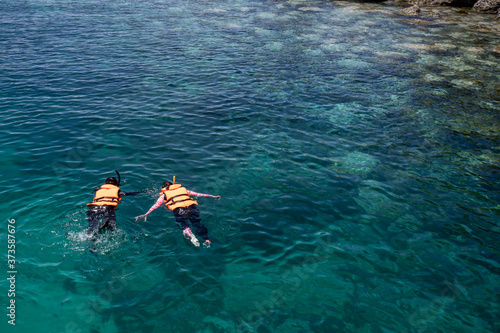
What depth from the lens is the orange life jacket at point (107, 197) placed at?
11.5 meters

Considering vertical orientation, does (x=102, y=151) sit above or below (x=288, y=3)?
below

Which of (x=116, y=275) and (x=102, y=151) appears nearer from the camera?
(x=116, y=275)

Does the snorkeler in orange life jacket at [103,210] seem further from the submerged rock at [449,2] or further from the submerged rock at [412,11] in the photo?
the submerged rock at [449,2]

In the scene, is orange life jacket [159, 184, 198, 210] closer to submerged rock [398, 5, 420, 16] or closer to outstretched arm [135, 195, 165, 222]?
outstretched arm [135, 195, 165, 222]

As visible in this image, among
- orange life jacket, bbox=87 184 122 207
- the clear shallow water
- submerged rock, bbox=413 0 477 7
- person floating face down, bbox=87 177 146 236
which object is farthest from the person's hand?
submerged rock, bbox=413 0 477 7

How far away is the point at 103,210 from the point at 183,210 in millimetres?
2654

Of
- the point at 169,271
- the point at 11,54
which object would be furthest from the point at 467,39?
the point at 11,54

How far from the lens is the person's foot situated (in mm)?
10875

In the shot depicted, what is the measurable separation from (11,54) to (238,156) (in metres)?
24.1

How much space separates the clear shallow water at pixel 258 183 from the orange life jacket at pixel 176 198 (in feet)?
2.21

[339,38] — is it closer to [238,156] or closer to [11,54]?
[238,156]

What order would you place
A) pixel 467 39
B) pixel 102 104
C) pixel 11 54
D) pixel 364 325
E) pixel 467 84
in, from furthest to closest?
pixel 467 39
pixel 11 54
pixel 467 84
pixel 102 104
pixel 364 325

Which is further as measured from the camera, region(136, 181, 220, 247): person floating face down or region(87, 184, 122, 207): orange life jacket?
region(87, 184, 122, 207): orange life jacket

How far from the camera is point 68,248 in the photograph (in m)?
10.7
